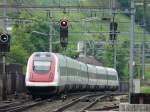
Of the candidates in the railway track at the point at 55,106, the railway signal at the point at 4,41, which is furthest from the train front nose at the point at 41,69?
the railway track at the point at 55,106

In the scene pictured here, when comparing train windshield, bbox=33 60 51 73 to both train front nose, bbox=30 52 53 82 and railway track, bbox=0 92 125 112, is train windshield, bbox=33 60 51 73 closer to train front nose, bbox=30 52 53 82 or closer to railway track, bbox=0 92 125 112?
train front nose, bbox=30 52 53 82

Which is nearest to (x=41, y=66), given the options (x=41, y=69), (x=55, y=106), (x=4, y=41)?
(x=41, y=69)

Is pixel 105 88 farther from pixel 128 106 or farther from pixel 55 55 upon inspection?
pixel 128 106

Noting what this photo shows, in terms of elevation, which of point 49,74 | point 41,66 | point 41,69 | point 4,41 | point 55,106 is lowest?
point 55,106

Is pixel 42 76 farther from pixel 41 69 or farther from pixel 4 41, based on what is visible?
pixel 4 41

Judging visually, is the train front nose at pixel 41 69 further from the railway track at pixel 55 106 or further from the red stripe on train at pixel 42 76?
the railway track at pixel 55 106

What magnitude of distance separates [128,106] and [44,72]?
17.1 metres

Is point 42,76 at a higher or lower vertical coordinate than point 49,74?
lower

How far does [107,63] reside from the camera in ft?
371

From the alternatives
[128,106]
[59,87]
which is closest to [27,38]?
[59,87]

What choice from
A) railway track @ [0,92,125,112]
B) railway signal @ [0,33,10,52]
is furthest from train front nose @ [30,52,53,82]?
railway track @ [0,92,125,112]

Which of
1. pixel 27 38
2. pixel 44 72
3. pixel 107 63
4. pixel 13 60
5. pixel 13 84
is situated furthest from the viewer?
pixel 107 63

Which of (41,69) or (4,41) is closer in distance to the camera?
(4,41)

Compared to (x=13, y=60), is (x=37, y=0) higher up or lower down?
higher up
